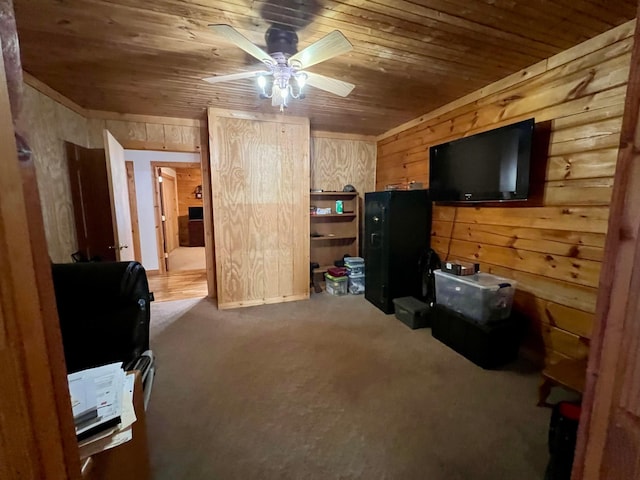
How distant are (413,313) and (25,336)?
9.41ft

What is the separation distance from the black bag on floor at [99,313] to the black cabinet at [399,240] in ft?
7.81

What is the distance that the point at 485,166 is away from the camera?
2.44 metres

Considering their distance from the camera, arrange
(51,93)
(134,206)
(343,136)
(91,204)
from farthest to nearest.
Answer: (134,206), (343,136), (91,204), (51,93)

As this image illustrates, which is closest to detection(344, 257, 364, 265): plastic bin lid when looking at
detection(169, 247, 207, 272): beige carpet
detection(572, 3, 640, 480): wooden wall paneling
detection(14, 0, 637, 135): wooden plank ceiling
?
detection(14, 0, 637, 135): wooden plank ceiling

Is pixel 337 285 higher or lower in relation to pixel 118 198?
lower

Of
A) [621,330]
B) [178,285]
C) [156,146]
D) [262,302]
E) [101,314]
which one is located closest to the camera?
[621,330]

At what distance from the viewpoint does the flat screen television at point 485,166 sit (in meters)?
2.14

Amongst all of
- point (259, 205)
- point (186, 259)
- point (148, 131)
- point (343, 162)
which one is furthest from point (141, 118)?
point (186, 259)

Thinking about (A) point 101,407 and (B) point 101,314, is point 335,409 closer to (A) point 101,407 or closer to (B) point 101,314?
(A) point 101,407

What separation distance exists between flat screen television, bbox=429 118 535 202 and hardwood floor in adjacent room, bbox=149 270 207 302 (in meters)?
3.38

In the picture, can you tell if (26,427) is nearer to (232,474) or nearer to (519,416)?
(232,474)

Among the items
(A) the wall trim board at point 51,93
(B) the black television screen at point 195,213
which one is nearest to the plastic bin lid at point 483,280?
(A) the wall trim board at point 51,93

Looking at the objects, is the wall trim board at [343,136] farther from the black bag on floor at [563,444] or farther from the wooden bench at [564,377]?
the black bag on floor at [563,444]

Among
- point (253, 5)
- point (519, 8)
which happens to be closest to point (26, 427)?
point (253, 5)
